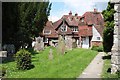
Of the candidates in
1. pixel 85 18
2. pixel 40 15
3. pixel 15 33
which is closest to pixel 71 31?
pixel 85 18

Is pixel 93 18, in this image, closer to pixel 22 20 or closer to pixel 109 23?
pixel 22 20

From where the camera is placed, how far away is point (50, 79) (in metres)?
18.9

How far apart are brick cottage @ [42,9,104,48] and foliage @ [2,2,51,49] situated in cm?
975

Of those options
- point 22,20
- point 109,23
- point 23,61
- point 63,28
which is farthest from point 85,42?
point 23,61

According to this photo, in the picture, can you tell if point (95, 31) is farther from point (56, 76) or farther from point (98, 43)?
point (56, 76)

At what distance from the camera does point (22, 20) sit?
52.9 m

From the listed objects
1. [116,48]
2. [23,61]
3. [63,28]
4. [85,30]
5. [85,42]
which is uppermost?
[63,28]

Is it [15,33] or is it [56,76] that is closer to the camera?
[56,76]

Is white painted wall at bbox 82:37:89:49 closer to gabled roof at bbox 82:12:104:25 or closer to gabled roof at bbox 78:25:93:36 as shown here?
gabled roof at bbox 78:25:93:36

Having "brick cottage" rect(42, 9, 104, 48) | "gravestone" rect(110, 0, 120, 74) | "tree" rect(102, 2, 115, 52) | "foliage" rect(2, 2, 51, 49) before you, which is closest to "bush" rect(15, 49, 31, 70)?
"gravestone" rect(110, 0, 120, 74)

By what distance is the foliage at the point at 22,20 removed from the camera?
3859 centimetres

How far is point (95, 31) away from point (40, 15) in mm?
14583

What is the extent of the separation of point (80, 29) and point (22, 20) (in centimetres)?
2504

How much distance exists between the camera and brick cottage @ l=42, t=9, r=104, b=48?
7212cm
